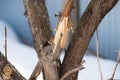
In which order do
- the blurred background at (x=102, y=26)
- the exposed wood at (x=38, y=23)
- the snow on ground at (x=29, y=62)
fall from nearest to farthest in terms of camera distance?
1. the exposed wood at (x=38, y=23)
2. the snow on ground at (x=29, y=62)
3. the blurred background at (x=102, y=26)

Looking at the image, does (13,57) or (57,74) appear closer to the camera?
(57,74)

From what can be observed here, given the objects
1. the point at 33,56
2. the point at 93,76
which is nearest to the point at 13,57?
the point at 33,56

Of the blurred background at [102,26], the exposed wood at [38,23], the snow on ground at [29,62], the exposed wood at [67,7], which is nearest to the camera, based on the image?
the exposed wood at [67,7]

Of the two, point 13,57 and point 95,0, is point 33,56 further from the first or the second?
point 95,0

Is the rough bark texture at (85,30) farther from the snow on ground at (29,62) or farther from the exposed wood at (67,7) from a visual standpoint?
the snow on ground at (29,62)

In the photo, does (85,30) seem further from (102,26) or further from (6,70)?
(102,26)

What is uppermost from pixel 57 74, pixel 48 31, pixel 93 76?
pixel 48 31

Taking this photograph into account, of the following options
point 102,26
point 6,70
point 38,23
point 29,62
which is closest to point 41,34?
point 38,23

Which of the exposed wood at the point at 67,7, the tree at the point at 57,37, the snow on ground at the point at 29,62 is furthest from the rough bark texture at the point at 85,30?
the snow on ground at the point at 29,62
